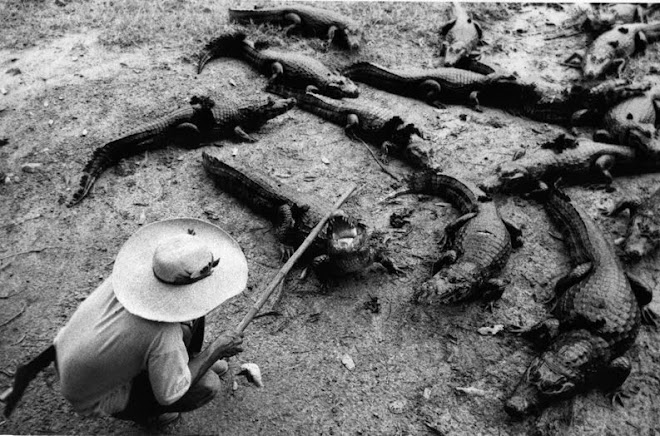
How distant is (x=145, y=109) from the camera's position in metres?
6.96

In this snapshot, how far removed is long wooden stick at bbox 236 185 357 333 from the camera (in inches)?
142

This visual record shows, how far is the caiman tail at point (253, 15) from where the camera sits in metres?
8.96

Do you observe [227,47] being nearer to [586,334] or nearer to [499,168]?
[499,168]

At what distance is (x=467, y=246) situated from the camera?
530cm

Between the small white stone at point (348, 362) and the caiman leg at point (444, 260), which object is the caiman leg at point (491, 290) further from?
the small white stone at point (348, 362)

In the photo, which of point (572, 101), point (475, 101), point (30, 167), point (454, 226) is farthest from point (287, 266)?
point (572, 101)

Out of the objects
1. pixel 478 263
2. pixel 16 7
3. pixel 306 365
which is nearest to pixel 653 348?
pixel 478 263

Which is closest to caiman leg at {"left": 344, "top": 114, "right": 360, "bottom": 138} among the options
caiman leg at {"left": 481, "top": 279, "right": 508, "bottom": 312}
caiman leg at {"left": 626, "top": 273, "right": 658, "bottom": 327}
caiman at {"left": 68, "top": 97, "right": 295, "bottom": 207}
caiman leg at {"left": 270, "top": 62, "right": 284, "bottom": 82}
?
caiman at {"left": 68, "top": 97, "right": 295, "bottom": 207}

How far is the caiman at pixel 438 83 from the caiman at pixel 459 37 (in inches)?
22.4

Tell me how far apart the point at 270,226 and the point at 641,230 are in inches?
161

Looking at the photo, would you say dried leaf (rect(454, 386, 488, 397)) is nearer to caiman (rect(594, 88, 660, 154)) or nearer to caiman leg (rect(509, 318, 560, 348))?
caiman leg (rect(509, 318, 560, 348))

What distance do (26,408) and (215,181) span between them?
3116mm

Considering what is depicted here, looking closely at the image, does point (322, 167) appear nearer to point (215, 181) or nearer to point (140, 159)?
point (215, 181)

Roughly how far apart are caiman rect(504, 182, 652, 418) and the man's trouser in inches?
94.3
